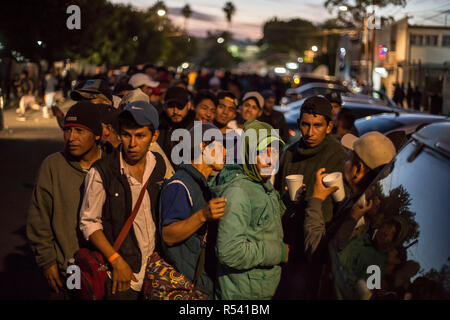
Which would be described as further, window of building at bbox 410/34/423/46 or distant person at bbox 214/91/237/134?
window of building at bbox 410/34/423/46

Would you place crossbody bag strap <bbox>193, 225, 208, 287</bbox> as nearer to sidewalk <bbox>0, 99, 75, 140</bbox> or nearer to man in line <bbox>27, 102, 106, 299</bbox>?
man in line <bbox>27, 102, 106, 299</bbox>

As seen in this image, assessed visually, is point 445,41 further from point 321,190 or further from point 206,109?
point 321,190

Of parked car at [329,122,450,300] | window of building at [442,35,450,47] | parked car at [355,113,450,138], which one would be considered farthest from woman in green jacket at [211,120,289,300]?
window of building at [442,35,450,47]

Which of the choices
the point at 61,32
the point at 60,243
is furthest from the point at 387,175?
the point at 61,32

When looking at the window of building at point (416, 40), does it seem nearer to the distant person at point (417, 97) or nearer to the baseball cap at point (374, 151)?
the distant person at point (417, 97)

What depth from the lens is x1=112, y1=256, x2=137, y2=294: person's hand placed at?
12.7 ft

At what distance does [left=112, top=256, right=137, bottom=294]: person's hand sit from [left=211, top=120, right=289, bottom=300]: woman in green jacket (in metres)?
0.62

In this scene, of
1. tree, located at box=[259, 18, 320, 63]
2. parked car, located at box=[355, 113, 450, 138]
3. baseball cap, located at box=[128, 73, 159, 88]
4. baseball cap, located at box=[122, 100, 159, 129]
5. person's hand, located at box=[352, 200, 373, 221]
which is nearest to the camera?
person's hand, located at box=[352, 200, 373, 221]

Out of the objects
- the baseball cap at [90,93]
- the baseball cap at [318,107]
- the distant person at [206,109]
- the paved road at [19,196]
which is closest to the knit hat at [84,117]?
the baseball cap at [318,107]

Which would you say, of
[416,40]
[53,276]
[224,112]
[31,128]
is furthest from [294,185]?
[416,40]

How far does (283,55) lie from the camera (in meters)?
192

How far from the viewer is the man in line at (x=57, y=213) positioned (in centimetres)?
417

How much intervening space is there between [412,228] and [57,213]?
242cm

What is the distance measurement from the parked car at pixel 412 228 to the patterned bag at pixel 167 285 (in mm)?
1033
